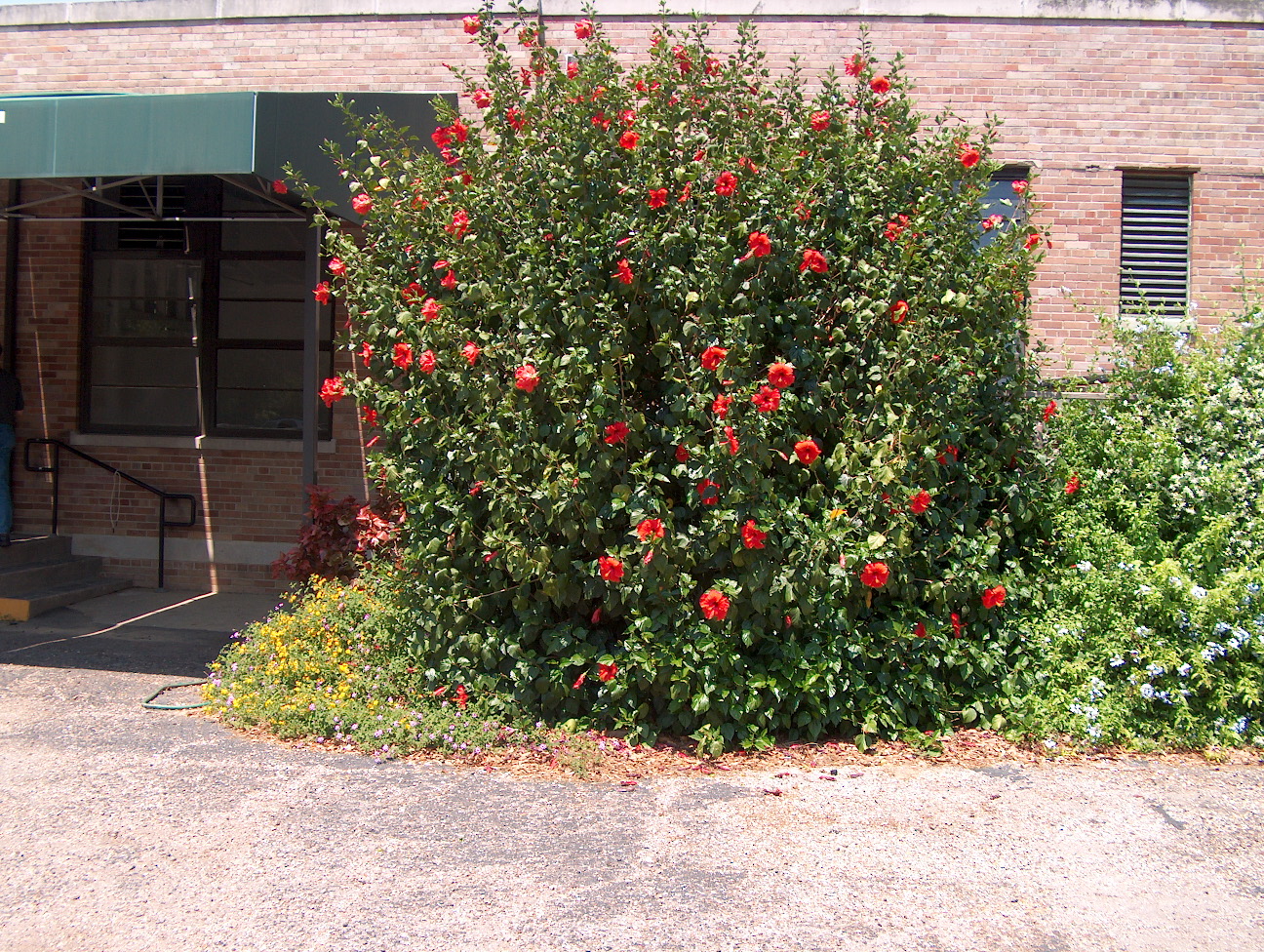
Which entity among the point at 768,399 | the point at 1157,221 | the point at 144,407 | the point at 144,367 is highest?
the point at 1157,221

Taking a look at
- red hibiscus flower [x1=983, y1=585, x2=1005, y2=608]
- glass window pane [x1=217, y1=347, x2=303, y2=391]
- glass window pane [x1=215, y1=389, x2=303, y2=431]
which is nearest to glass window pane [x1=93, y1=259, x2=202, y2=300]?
glass window pane [x1=217, y1=347, x2=303, y2=391]

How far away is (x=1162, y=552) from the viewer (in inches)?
211

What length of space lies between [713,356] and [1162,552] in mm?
2872

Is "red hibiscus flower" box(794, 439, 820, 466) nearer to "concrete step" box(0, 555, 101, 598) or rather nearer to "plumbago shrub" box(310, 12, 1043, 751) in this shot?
"plumbago shrub" box(310, 12, 1043, 751)

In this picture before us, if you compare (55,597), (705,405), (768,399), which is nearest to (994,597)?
(768,399)

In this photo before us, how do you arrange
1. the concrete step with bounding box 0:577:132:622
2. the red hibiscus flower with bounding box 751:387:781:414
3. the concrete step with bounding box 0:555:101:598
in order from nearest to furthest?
the red hibiscus flower with bounding box 751:387:781:414 < the concrete step with bounding box 0:577:132:622 < the concrete step with bounding box 0:555:101:598

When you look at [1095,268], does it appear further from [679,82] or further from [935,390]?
[679,82]

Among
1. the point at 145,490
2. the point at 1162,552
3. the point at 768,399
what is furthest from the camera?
the point at 145,490

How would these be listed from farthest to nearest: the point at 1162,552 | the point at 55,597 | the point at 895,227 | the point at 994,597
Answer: the point at 55,597, the point at 1162,552, the point at 994,597, the point at 895,227

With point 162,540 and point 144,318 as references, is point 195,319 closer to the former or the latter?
point 144,318

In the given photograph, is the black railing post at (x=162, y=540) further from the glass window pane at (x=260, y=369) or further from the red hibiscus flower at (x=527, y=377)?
the red hibiscus flower at (x=527, y=377)

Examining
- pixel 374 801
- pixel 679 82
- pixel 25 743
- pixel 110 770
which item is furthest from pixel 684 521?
pixel 25 743

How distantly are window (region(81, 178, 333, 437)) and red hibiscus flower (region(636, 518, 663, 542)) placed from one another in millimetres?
5196

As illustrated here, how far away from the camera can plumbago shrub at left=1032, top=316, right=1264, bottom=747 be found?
500 cm
